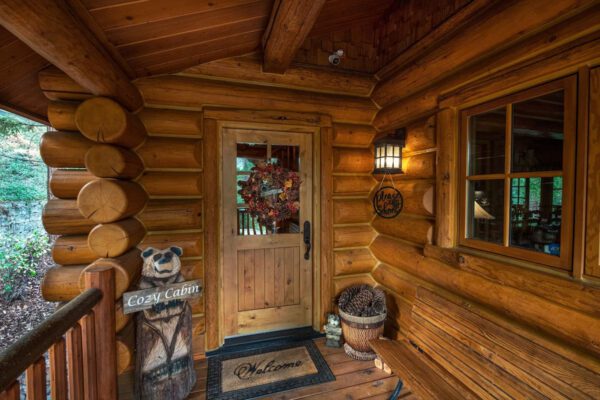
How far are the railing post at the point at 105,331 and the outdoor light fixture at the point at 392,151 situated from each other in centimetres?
246

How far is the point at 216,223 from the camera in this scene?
8.33 ft

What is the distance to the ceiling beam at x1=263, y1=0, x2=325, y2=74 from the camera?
63.1 inches

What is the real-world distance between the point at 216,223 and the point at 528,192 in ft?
8.25

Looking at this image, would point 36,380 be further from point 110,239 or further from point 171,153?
point 171,153

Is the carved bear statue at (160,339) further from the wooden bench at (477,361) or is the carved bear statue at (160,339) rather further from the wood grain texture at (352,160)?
the wood grain texture at (352,160)

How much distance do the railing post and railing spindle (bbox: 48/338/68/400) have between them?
0.38m

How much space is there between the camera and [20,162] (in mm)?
4680

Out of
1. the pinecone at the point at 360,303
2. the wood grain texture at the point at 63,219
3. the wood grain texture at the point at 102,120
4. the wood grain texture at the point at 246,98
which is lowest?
the pinecone at the point at 360,303

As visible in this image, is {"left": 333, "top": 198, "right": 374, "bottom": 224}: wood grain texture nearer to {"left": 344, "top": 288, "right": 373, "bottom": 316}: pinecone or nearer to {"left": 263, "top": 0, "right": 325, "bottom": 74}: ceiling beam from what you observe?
{"left": 344, "top": 288, "right": 373, "bottom": 316}: pinecone

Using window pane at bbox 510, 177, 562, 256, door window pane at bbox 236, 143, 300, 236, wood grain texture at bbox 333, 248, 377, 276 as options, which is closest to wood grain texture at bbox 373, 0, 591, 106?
window pane at bbox 510, 177, 562, 256

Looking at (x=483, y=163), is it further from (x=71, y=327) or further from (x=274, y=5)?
(x=71, y=327)

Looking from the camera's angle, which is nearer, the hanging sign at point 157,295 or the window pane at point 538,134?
the window pane at point 538,134

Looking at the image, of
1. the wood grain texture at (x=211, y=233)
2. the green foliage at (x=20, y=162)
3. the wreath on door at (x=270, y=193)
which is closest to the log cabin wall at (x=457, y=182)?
the wreath on door at (x=270, y=193)

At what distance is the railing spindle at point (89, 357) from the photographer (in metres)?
1.51
